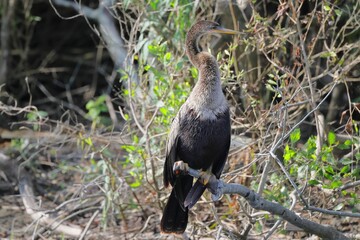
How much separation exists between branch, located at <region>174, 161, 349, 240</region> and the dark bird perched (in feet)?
0.44

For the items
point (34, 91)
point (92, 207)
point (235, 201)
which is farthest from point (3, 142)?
point (235, 201)

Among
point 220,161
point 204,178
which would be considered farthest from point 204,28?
point 204,178

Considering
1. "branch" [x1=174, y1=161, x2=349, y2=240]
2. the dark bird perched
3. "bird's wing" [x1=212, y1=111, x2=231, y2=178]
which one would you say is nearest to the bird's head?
the dark bird perched

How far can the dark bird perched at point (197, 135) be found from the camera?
164 inches

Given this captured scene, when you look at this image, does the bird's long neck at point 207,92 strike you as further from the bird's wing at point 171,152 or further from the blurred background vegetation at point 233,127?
the blurred background vegetation at point 233,127

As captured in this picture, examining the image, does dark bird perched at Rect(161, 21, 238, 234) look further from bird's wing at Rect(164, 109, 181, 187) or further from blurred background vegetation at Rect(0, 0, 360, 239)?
blurred background vegetation at Rect(0, 0, 360, 239)

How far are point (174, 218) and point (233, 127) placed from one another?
967 millimetres

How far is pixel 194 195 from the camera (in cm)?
426

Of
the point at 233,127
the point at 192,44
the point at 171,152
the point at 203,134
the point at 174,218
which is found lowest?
the point at 174,218

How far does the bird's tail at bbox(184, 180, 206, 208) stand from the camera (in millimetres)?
4242

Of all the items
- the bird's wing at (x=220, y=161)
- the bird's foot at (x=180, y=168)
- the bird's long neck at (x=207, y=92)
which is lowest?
the bird's wing at (x=220, y=161)

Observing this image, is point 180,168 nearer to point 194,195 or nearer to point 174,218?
point 194,195

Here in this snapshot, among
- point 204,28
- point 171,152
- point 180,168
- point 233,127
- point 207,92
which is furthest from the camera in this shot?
point 233,127

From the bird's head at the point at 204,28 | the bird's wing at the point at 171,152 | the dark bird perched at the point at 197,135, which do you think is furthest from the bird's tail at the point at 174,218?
the bird's head at the point at 204,28
